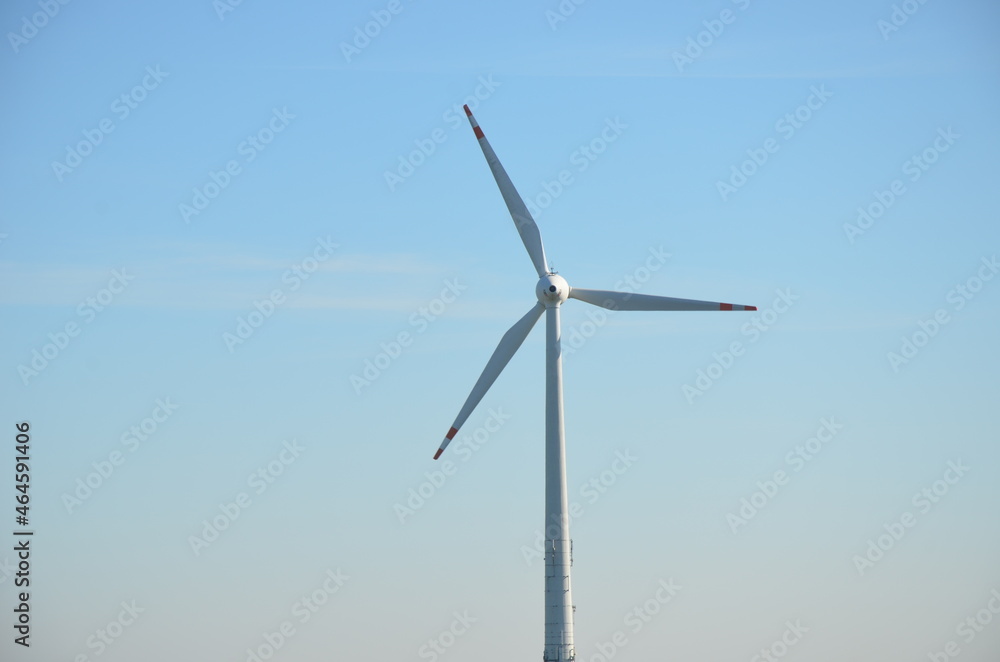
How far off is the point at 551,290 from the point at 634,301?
17.6 ft

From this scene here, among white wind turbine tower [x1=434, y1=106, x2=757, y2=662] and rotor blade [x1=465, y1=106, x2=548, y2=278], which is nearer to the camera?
white wind turbine tower [x1=434, y1=106, x2=757, y2=662]

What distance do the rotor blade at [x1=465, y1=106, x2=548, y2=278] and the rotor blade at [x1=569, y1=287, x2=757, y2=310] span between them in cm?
251

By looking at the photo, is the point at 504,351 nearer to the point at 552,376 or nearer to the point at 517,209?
the point at 552,376

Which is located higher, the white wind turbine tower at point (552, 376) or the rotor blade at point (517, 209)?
the rotor blade at point (517, 209)

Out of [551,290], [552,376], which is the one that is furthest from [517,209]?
[552,376]

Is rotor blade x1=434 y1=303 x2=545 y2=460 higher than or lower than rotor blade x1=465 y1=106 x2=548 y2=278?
lower

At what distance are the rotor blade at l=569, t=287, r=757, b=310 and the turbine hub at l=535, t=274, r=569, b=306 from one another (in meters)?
1.46

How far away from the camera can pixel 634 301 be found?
305ft

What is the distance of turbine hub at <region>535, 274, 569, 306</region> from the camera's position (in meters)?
89.9

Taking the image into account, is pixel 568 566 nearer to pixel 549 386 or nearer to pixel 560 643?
pixel 560 643

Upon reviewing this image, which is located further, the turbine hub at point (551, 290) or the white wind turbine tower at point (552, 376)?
the turbine hub at point (551, 290)

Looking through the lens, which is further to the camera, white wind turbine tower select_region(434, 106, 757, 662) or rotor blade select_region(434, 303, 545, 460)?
rotor blade select_region(434, 303, 545, 460)

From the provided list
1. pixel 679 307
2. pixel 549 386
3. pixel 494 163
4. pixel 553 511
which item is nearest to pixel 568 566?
pixel 553 511

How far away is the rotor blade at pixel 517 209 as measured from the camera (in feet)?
303
